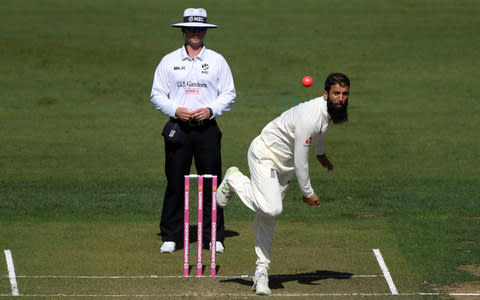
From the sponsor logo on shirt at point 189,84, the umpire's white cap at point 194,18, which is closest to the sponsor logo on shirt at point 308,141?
the sponsor logo on shirt at point 189,84

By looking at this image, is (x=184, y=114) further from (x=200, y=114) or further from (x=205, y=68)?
(x=205, y=68)

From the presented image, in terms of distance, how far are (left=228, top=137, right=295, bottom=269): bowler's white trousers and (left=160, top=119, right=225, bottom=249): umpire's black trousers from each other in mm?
1242

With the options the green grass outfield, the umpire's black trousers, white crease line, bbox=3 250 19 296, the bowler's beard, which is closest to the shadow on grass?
the green grass outfield

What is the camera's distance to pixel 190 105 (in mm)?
9180

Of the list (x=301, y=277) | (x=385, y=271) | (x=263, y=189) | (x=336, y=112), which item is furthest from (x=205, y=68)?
(x=385, y=271)

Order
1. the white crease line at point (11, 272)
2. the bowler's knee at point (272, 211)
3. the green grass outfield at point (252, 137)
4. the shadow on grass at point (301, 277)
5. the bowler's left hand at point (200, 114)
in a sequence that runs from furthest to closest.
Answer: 1. the bowler's left hand at point (200, 114)
2. the green grass outfield at point (252, 137)
3. the shadow on grass at point (301, 277)
4. the white crease line at point (11, 272)
5. the bowler's knee at point (272, 211)

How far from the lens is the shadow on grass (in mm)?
8026

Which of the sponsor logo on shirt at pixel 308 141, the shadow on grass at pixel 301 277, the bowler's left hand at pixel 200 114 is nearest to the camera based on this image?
the sponsor logo on shirt at pixel 308 141

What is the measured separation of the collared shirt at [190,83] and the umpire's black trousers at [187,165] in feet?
0.65

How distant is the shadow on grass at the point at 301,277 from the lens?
8.03 metres

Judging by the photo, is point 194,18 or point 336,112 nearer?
point 336,112

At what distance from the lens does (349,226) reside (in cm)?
1026

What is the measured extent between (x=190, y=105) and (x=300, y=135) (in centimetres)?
204

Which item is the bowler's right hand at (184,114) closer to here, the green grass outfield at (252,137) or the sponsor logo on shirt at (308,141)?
the green grass outfield at (252,137)
